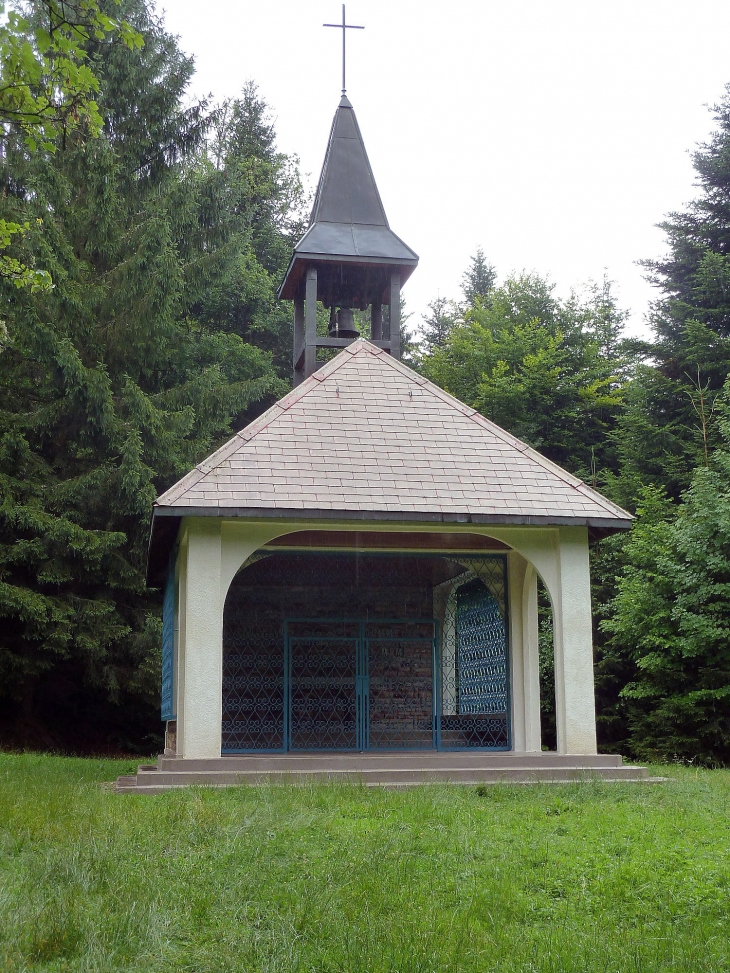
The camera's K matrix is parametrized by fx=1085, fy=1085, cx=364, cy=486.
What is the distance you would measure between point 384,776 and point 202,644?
7.20 ft

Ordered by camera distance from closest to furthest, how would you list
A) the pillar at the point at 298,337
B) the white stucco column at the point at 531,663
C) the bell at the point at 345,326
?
the white stucco column at the point at 531,663
the bell at the point at 345,326
the pillar at the point at 298,337

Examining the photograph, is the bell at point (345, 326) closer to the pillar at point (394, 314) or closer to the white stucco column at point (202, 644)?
the pillar at point (394, 314)

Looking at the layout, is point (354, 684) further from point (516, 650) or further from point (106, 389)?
point (106, 389)

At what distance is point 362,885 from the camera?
217 inches

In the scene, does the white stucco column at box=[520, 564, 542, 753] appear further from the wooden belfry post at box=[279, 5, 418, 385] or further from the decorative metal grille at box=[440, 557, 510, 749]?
the wooden belfry post at box=[279, 5, 418, 385]

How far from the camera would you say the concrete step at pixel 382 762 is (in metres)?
10.3

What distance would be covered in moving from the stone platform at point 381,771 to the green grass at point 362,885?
4.98 ft

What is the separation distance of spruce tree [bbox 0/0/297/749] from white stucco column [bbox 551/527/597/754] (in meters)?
10.3

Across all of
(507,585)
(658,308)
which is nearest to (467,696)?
(507,585)

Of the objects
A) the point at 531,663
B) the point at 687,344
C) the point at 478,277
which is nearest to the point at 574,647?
the point at 531,663

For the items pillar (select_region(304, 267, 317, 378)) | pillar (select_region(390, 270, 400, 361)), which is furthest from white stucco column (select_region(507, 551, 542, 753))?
pillar (select_region(304, 267, 317, 378))

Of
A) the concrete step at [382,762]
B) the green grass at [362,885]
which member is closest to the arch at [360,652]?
the concrete step at [382,762]

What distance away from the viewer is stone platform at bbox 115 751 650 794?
998cm

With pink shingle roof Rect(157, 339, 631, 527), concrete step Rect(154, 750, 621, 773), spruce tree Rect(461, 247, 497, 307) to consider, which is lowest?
concrete step Rect(154, 750, 621, 773)
